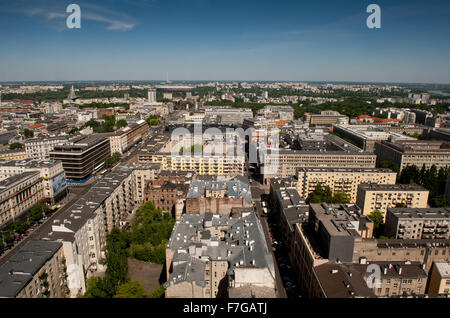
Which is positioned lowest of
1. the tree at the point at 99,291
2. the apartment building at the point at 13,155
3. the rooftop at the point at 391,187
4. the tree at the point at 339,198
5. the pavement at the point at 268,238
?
the pavement at the point at 268,238

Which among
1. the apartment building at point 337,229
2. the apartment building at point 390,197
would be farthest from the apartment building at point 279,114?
the apartment building at point 337,229

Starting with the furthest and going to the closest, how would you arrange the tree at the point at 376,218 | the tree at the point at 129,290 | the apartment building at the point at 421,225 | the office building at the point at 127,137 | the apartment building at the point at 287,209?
the office building at the point at 127,137 < the tree at the point at 376,218 < the apartment building at the point at 421,225 < the apartment building at the point at 287,209 < the tree at the point at 129,290

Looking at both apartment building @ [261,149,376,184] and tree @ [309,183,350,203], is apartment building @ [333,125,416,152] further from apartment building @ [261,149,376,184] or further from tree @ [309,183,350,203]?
tree @ [309,183,350,203]

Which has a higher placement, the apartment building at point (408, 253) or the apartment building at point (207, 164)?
the apartment building at point (207, 164)

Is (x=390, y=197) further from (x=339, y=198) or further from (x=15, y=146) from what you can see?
(x=15, y=146)

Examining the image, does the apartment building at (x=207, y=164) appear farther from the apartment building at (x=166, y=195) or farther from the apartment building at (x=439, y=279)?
the apartment building at (x=439, y=279)

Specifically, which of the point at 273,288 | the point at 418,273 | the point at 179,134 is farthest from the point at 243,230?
the point at 179,134
